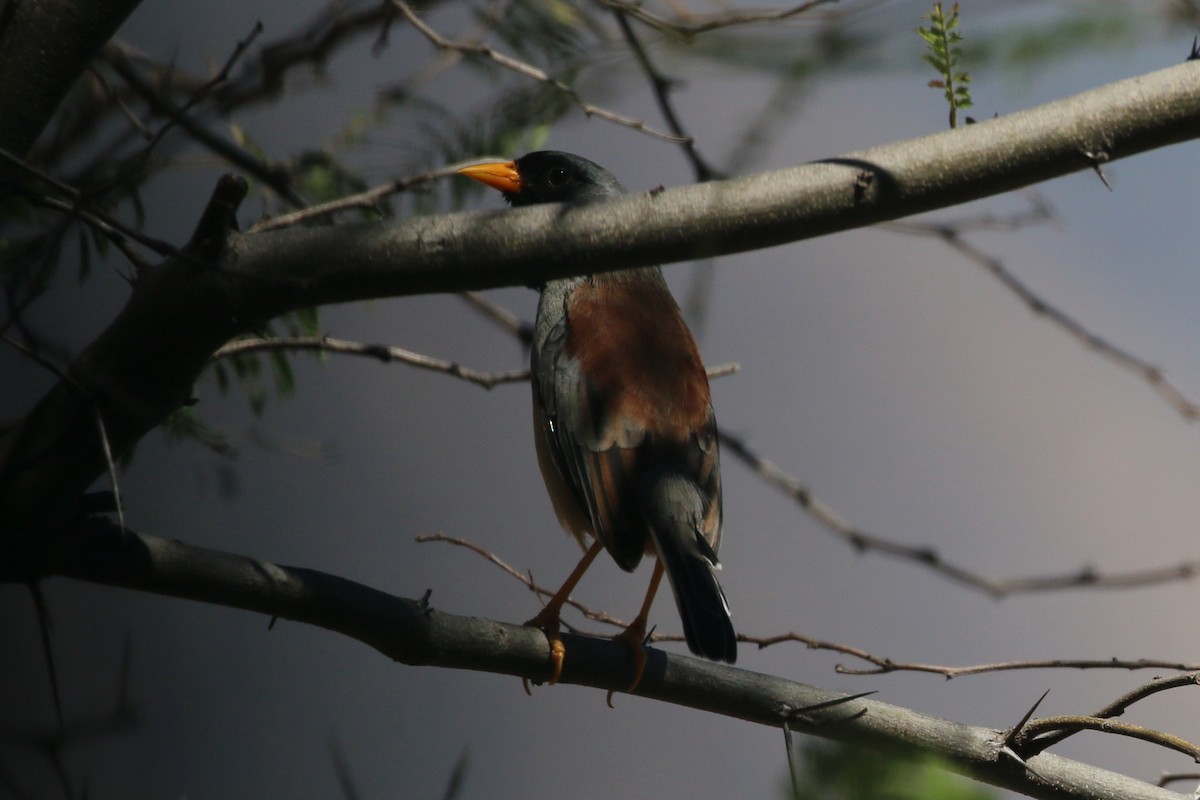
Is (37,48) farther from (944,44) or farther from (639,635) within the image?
(639,635)

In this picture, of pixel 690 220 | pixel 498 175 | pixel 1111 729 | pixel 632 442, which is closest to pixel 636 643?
pixel 632 442

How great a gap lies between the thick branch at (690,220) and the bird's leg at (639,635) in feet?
3.31

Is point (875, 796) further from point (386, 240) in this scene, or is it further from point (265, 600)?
point (265, 600)

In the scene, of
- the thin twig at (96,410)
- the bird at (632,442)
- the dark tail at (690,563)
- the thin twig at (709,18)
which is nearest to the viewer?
the thin twig at (709,18)

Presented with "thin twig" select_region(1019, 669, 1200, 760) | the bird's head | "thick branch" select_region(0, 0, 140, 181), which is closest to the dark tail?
"thin twig" select_region(1019, 669, 1200, 760)

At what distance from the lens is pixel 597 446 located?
9.69 ft

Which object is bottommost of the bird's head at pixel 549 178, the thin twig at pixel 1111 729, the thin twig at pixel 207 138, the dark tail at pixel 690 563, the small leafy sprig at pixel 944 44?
the thin twig at pixel 1111 729

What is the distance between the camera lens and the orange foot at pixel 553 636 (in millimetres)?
2309

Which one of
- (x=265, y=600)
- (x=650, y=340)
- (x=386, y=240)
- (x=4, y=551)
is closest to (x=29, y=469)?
(x=4, y=551)

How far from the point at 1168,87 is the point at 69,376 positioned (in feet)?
6.32

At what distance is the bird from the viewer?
2549mm

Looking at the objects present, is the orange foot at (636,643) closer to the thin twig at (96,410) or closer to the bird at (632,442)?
the bird at (632,442)

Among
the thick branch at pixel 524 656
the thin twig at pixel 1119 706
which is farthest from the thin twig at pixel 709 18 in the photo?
the thin twig at pixel 1119 706

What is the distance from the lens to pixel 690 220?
5.42 ft
